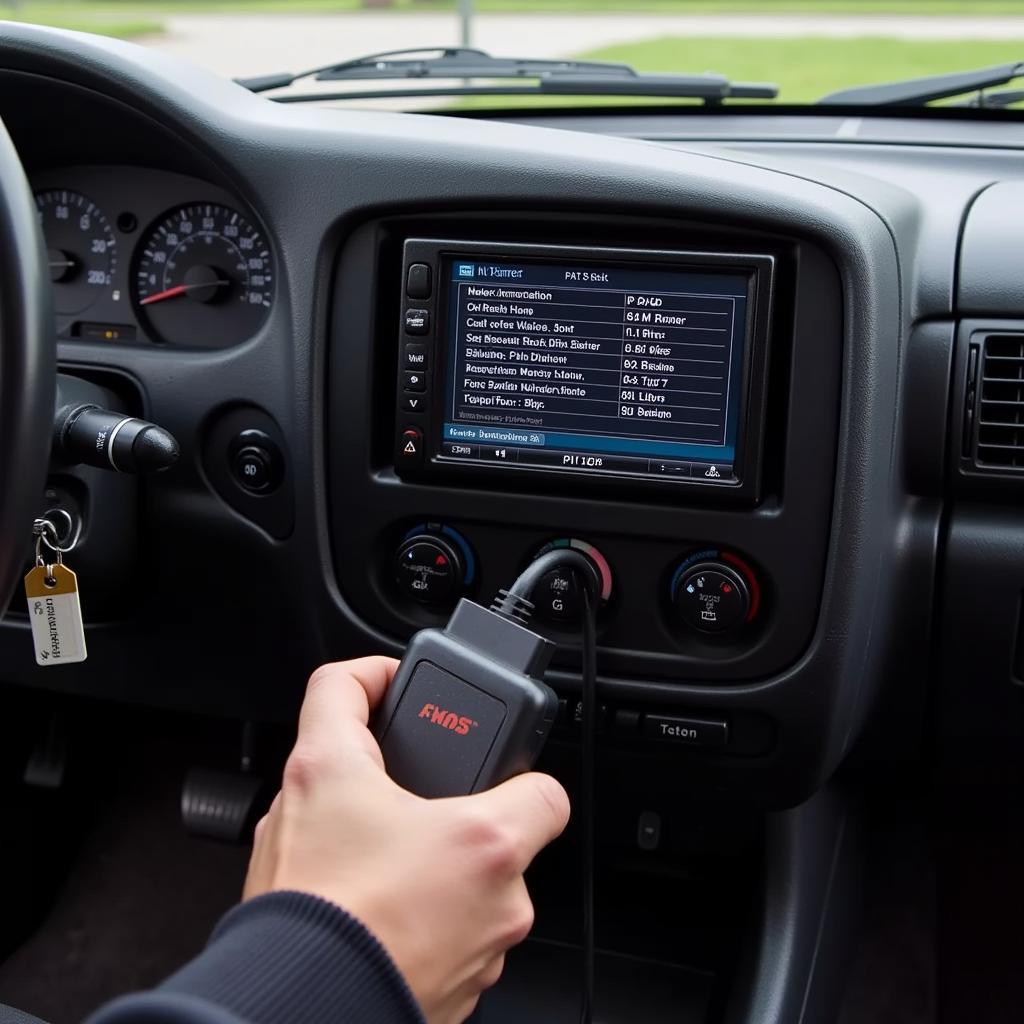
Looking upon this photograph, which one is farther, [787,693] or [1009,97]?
[1009,97]

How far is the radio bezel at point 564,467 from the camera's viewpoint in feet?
3.84

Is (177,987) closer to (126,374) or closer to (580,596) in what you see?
(580,596)

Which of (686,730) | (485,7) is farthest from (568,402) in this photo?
(485,7)

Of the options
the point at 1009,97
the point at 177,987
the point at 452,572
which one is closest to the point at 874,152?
the point at 1009,97

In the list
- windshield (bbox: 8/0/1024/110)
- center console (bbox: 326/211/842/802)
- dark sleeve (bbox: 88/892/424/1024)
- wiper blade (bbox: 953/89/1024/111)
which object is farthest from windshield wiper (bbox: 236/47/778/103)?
dark sleeve (bbox: 88/892/424/1024)

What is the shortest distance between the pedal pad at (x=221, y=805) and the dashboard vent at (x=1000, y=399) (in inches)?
43.4

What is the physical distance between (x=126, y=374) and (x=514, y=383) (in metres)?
0.49

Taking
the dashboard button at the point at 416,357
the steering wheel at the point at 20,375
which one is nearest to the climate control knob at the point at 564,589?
the dashboard button at the point at 416,357

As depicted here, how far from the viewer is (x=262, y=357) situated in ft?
4.50

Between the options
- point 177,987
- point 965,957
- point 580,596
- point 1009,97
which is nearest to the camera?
point 177,987

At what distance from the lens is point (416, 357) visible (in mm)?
1264

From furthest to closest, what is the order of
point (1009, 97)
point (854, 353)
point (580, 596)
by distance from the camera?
point (1009, 97)
point (580, 596)
point (854, 353)

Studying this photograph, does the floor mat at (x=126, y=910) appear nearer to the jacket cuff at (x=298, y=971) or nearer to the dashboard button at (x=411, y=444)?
the dashboard button at (x=411, y=444)

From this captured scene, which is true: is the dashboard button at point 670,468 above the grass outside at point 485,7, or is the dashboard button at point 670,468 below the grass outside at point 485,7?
below
